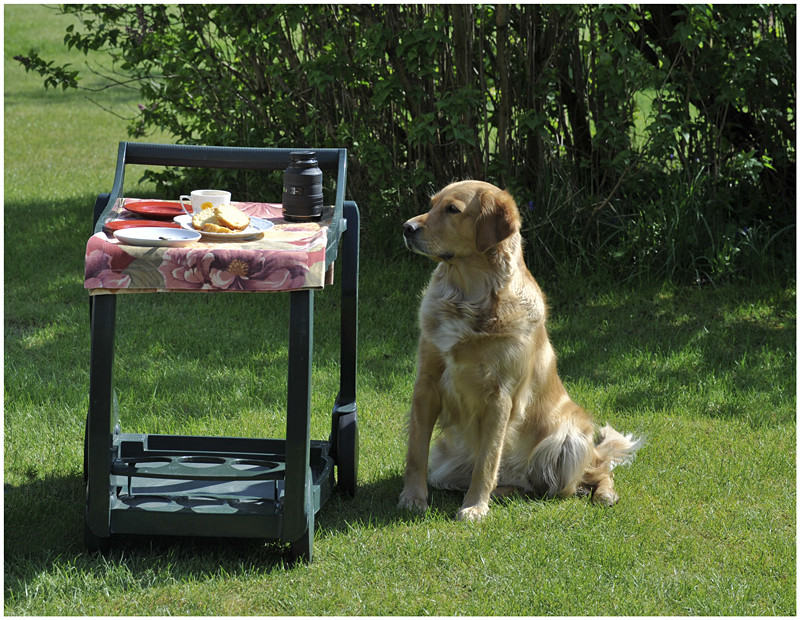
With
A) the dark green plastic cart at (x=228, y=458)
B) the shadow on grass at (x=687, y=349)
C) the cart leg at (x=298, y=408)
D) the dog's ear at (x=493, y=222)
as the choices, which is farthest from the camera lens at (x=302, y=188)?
the shadow on grass at (x=687, y=349)

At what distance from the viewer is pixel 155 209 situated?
3.44m

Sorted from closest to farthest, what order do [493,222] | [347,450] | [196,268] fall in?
[196,268]
[493,222]
[347,450]

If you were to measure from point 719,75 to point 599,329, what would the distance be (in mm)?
1948

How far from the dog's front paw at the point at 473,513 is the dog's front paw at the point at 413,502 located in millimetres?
148

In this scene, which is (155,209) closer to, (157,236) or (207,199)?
(207,199)

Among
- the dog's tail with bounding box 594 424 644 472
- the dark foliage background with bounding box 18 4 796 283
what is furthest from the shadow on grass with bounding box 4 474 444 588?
the dark foliage background with bounding box 18 4 796 283

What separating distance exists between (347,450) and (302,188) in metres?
1.06

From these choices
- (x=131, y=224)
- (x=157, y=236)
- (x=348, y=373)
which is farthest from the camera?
(x=348, y=373)

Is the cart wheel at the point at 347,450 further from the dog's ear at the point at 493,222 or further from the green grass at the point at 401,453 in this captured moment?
the dog's ear at the point at 493,222

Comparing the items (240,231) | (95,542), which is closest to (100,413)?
(95,542)

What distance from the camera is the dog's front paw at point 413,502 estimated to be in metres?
3.67

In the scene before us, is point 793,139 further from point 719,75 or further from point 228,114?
point 228,114

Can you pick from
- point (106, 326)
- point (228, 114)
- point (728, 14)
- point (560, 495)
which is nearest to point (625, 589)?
point (560, 495)

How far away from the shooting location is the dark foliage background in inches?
236
